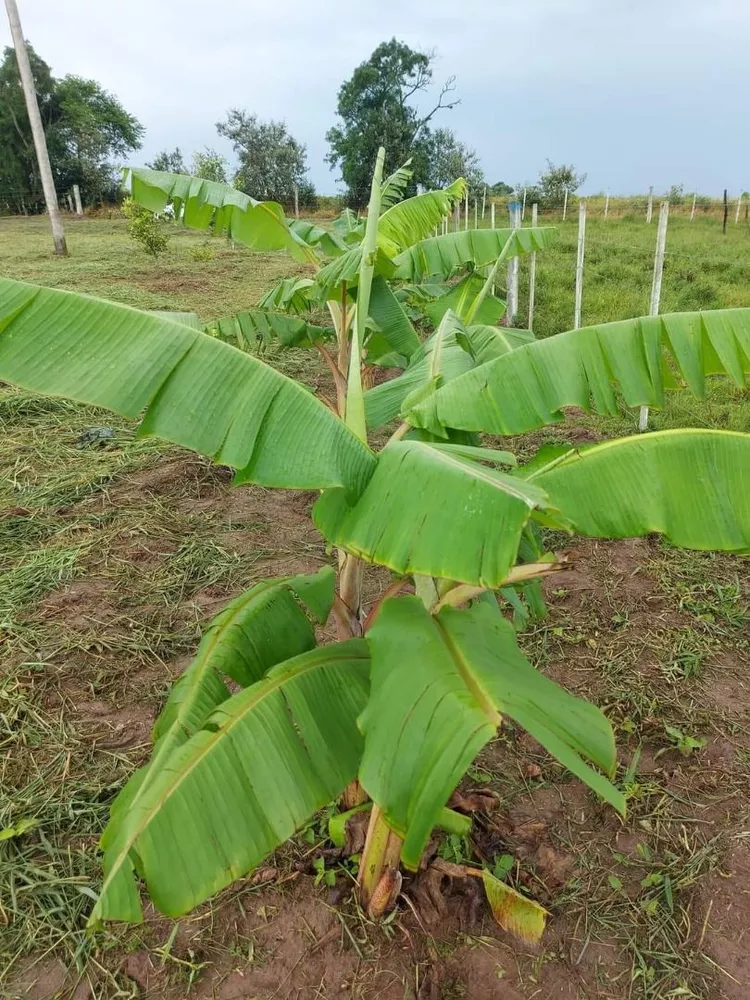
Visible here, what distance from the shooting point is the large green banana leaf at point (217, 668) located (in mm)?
1164

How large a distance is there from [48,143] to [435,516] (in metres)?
35.0

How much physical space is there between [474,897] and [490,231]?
3302mm

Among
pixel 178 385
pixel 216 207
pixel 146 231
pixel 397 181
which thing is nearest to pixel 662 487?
pixel 178 385

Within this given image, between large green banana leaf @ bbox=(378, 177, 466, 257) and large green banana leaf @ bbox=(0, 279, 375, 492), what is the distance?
2.22m

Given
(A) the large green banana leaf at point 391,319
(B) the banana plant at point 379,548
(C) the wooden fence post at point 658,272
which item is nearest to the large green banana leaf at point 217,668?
(B) the banana plant at point 379,548

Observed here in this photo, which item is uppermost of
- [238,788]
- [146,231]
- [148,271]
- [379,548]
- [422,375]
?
[146,231]

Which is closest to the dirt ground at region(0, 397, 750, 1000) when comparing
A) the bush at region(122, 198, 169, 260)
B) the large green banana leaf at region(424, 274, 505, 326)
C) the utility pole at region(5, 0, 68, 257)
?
the large green banana leaf at region(424, 274, 505, 326)

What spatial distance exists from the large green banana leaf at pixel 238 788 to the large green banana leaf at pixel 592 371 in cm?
77

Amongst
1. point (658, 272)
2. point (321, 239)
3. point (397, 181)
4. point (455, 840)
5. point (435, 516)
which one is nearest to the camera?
point (435, 516)

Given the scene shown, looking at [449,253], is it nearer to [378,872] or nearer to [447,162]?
[378,872]

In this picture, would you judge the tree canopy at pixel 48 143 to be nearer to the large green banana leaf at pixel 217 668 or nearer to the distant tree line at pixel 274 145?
the distant tree line at pixel 274 145

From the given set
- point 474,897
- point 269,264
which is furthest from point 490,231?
point 269,264

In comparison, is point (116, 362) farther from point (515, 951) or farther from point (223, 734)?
point (515, 951)

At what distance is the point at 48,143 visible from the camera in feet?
92.4
